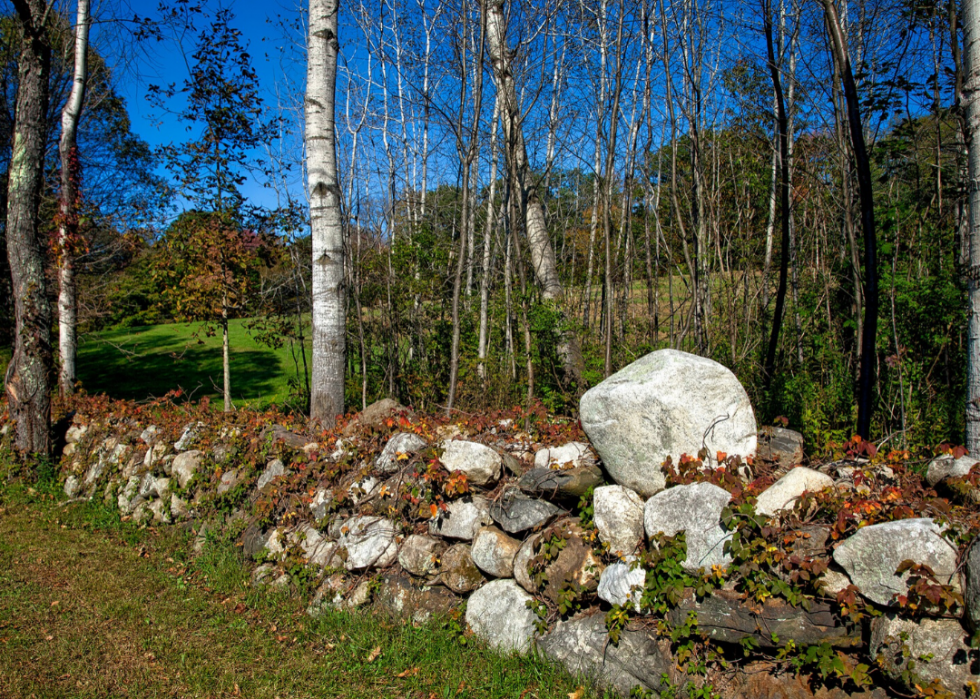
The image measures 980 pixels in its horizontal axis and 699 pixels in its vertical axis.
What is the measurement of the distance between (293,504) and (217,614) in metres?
0.84

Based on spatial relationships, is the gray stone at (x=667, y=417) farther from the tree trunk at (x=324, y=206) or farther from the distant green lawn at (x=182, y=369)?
the distant green lawn at (x=182, y=369)

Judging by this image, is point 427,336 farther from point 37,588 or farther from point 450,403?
point 37,588

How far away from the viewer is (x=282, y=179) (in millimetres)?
7352

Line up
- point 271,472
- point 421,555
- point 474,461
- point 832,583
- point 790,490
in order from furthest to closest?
point 271,472 < point 474,461 < point 421,555 < point 790,490 < point 832,583

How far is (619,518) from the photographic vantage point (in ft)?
10.4

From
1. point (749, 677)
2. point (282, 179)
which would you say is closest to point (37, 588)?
point (749, 677)

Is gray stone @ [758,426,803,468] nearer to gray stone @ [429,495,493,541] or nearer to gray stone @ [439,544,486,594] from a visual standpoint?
gray stone @ [429,495,493,541]

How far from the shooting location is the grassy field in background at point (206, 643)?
9.85 feet

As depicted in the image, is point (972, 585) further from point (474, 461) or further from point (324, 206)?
point (324, 206)

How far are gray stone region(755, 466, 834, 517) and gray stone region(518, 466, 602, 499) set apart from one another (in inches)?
36.6

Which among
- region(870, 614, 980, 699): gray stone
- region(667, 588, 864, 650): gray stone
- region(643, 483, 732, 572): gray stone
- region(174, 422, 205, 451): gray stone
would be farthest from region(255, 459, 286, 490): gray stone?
region(870, 614, 980, 699): gray stone

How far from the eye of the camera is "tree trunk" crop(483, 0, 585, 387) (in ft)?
17.4

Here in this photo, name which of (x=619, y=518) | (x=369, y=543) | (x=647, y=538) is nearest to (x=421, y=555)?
(x=369, y=543)

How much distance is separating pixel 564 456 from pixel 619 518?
0.67m
